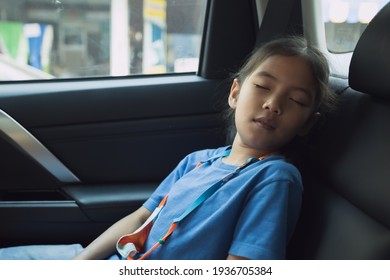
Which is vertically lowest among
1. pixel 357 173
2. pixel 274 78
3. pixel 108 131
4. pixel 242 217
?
pixel 108 131

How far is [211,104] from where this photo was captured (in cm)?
178

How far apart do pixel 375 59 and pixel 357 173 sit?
233 mm

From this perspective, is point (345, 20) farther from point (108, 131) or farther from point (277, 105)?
point (108, 131)

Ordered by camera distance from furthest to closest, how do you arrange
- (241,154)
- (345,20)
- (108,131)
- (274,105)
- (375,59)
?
(108,131)
(345,20)
(241,154)
(274,105)
(375,59)

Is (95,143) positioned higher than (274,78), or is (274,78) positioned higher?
(274,78)

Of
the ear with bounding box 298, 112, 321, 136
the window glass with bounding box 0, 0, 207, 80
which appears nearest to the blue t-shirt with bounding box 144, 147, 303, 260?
the ear with bounding box 298, 112, 321, 136

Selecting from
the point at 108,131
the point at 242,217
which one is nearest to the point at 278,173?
the point at 242,217

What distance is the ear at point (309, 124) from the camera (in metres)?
1.16

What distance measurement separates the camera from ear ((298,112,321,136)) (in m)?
1.16

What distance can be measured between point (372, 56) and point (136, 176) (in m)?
0.99

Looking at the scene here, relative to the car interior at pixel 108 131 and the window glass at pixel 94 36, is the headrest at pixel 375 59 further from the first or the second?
the window glass at pixel 94 36

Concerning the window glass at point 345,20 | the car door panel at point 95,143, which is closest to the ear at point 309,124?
the window glass at point 345,20

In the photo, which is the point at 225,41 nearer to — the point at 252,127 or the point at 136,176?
the point at 136,176

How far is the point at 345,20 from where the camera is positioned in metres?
1.51
